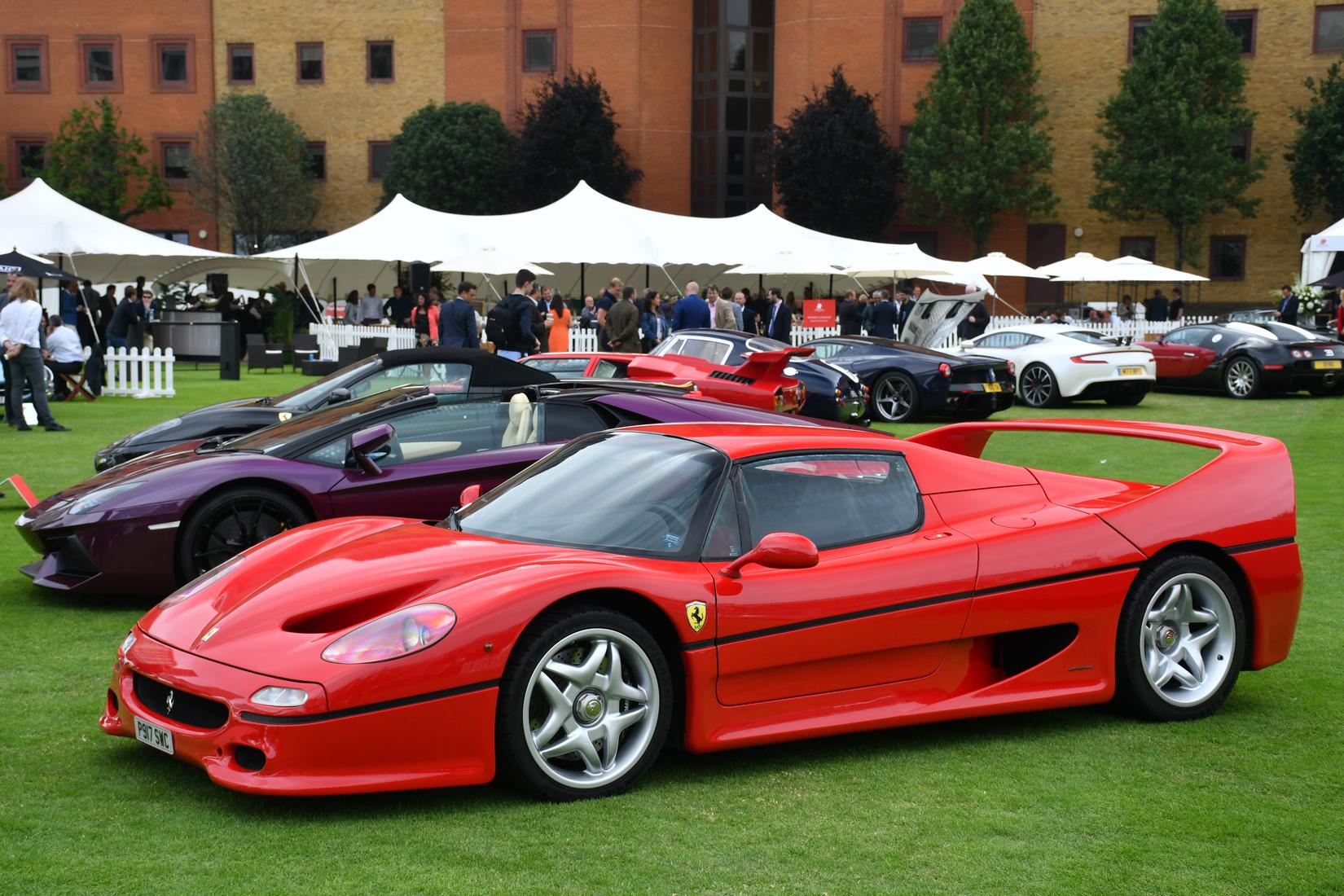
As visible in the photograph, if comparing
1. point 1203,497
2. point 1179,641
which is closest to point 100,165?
point 1203,497

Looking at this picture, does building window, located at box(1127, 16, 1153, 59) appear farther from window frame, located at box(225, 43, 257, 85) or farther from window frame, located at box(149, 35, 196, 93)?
window frame, located at box(149, 35, 196, 93)

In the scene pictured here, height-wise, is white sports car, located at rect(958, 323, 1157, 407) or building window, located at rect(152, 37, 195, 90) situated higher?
building window, located at rect(152, 37, 195, 90)

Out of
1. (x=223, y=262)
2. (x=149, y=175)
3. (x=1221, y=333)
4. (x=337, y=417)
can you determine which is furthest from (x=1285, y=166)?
(x=337, y=417)

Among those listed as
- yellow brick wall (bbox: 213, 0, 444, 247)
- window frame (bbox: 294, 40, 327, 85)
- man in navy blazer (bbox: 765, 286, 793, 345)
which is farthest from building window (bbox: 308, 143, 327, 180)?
man in navy blazer (bbox: 765, 286, 793, 345)

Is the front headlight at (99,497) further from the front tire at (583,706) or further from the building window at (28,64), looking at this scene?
the building window at (28,64)

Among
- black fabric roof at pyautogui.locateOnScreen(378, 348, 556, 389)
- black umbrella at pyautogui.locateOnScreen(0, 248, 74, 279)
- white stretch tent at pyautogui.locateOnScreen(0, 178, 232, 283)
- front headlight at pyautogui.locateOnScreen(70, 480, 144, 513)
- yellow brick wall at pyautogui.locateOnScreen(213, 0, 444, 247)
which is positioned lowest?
front headlight at pyautogui.locateOnScreen(70, 480, 144, 513)

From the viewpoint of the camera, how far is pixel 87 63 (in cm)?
5744

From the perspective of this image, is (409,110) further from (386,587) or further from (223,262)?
(386,587)

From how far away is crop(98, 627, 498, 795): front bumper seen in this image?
4.21 metres

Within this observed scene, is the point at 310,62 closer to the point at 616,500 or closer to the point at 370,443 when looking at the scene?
the point at 370,443

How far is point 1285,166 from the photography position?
50.3 metres

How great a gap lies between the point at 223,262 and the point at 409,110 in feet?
77.2

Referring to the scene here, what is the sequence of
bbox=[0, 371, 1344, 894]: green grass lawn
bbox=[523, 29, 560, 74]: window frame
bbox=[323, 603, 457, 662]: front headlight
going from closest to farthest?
1. bbox=[0, 371, 1344, 894]: green grass lawn
2. bbox=[323, 603, 457, 662]: front headlight
3. bbox=[523, 29, 560, 74]: window frame

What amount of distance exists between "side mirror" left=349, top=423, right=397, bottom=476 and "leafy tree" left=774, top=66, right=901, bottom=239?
4411 cm
